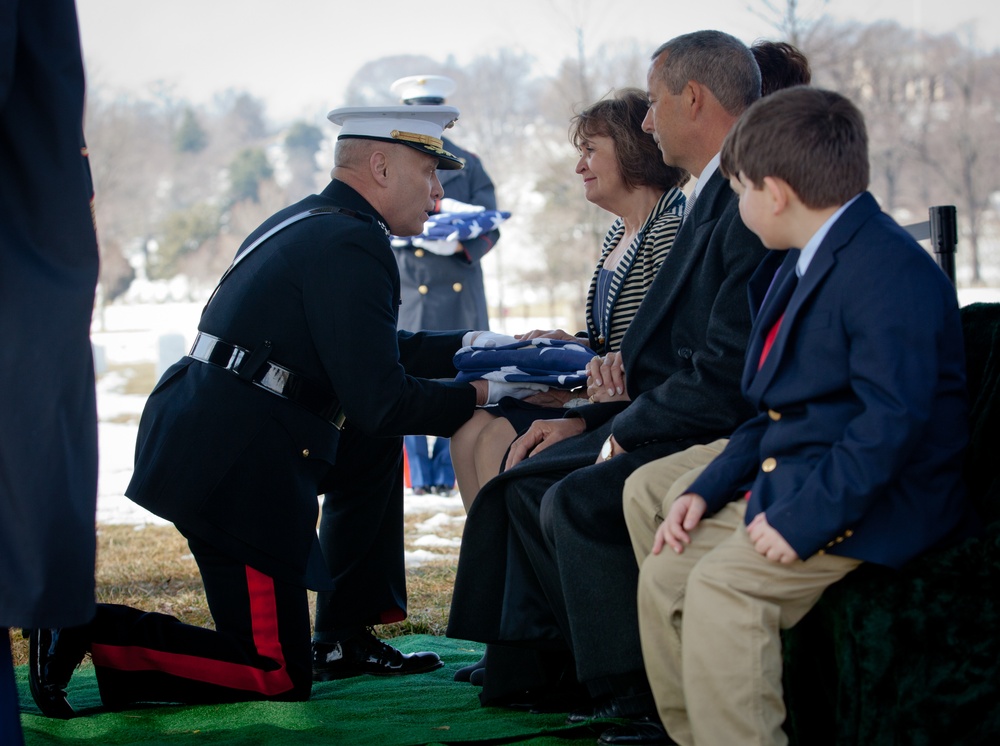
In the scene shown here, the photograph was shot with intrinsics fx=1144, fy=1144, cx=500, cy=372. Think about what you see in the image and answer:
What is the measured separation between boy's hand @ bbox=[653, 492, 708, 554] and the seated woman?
100 centimetres

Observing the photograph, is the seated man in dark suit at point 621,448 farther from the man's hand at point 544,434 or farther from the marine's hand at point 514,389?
the marine's hand at point 514,389

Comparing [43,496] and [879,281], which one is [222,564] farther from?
[879,281]

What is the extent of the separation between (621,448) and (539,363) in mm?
612

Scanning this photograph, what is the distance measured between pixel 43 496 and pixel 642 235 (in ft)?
5.96

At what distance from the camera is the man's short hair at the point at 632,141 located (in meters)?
3.33

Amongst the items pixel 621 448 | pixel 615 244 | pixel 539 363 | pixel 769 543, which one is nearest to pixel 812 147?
pixel 769 543

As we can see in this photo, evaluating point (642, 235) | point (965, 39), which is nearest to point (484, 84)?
point (965, 39)

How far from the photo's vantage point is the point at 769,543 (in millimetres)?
2014

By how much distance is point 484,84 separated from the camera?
33.8 meters

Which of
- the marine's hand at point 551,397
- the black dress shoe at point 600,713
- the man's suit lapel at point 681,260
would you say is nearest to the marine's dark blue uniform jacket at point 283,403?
the marine's hand at point 551,397

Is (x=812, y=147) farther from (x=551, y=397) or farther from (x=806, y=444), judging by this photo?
(x=551, y=397)

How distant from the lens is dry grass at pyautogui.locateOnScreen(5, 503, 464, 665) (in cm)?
428

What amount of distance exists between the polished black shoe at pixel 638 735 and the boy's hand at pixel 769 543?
612 millimetres

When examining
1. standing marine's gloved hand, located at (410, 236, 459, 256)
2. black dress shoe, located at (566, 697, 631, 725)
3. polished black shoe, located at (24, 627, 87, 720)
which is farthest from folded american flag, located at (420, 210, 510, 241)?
black dress shoe, located at (566, 697, 631, 725)
